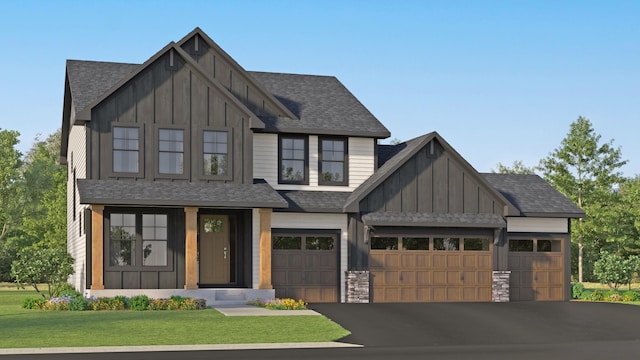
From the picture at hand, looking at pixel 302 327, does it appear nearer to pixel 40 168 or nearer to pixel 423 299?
pixel 423 299

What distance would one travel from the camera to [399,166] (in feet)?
106

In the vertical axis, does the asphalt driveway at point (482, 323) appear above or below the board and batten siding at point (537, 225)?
below

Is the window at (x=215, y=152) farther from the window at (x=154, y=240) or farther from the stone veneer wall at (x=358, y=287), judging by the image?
the stone veneer wall at (x=358, y=287)

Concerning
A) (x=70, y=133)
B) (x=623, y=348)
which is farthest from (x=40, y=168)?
(x=623, y=348)

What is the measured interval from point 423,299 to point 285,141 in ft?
25.0

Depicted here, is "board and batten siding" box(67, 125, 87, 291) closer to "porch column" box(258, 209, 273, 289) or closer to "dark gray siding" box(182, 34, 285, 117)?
"dark gray siding" box(182, 34, 285, 117)

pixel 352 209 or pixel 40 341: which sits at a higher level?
pixel 352 209

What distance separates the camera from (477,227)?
32969 millimetres

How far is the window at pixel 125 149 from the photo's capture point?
30250 millimetres

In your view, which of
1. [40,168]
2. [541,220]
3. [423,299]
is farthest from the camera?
[40,168]

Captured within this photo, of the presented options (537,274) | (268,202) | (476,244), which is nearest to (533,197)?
(537,274)

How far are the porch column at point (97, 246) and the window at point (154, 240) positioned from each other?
168 cm

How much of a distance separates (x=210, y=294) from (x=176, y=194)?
3461 mm

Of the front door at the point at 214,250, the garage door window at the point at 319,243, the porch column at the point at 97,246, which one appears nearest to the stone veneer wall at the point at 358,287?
the garage door window at the point at 319,243
